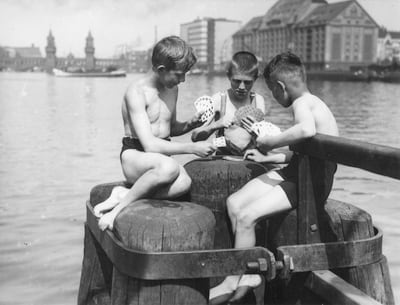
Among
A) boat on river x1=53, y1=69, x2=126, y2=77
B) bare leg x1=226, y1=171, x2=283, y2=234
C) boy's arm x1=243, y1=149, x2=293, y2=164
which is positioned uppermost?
boy's arm x1=243, y1=149, x2=293, y2=164

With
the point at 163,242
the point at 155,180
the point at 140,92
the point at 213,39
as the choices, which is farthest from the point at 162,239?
the point at 213,39

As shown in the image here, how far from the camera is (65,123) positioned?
24.2 m

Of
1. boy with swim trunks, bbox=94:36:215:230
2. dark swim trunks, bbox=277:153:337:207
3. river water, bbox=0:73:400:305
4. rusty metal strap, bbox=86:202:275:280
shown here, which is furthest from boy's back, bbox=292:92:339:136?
river water, bbox=0:73:400:305

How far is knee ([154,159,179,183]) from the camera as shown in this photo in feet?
11.8

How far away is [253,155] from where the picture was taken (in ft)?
13.7

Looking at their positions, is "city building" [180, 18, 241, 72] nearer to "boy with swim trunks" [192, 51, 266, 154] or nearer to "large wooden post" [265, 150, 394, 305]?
"boy with swim trunks" [192, 51, 266, 154]

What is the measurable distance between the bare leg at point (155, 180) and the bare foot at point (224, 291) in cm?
59

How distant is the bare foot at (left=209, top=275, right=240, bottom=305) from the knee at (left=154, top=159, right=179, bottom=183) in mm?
687

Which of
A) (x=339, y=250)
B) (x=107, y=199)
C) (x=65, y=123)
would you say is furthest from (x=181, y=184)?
(x=65, y=123)

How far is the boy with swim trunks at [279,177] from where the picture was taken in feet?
11.8

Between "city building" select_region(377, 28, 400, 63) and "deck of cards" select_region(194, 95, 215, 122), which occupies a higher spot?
"city building" select_region(377, 28, 400, 63)

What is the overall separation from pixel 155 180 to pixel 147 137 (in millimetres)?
403

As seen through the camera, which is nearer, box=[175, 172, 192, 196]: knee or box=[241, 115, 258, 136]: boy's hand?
box=[175, 172, 192, 196]: knee

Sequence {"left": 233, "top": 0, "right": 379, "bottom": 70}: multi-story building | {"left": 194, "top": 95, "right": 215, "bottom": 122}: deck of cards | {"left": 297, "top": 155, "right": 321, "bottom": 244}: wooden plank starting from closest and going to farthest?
1. {"left": 297, "top": 155, "right": 321, "bottom": 244}: wooden plank
2. {"left": 194, "top": 95, "right": 215, "bottom": 122}: deck of cards
3. {"left": 233, "top": 0, "right": 379, "bottom": 70}: multi-story building
